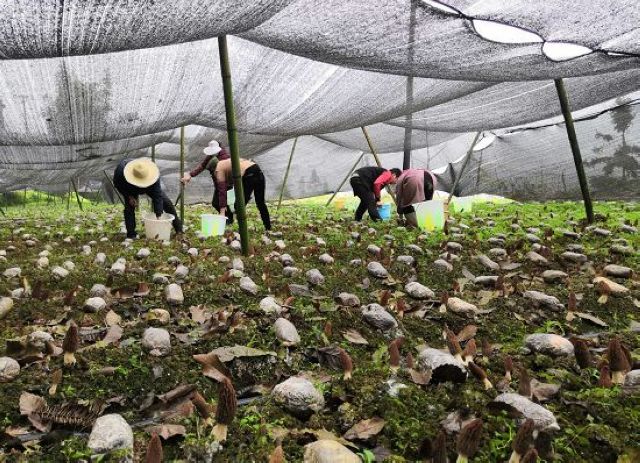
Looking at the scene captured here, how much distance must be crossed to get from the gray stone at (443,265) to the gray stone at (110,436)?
7.90 ft

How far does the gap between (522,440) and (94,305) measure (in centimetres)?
195

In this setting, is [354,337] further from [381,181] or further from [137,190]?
[381,181]

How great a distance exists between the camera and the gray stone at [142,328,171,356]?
1611mm

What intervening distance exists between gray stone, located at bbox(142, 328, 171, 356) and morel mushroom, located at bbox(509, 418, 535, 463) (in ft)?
4.06

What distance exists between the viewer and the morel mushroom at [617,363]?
4.16 ft

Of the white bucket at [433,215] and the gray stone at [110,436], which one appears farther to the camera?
the white bucket at [433,215]

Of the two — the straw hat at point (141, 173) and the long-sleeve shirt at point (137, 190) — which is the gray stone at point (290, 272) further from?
the straw hat at point (141, 173)

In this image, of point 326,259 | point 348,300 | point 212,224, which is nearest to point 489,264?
point 326,259

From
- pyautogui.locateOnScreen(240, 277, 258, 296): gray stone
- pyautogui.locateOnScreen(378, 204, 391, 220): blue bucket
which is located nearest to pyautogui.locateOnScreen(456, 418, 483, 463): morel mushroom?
pyautogui.locateOnScreen(240, 277, 258, 296): gray stone

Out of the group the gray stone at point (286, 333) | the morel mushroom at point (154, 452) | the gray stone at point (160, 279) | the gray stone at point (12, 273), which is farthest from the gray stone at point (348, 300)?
the gray stone at point (12, 273)

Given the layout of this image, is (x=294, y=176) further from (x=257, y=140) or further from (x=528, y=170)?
(x=528, y=170)

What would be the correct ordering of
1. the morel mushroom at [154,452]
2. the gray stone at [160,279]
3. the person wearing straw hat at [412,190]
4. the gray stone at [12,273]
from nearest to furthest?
the morel mushroom at [154,452] → the gray stone at [160,279] → the gray stone at [12,273] → the person wearing straw hat at [412,190]

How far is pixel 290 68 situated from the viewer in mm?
4598

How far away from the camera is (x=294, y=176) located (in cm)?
1338
